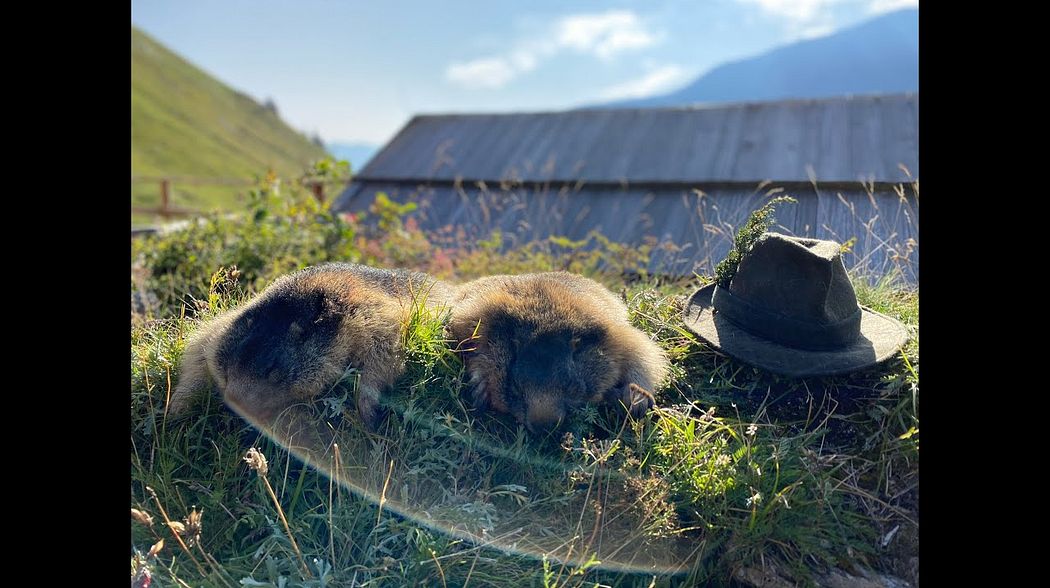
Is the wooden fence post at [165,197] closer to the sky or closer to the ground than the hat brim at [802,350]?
closer to the ground

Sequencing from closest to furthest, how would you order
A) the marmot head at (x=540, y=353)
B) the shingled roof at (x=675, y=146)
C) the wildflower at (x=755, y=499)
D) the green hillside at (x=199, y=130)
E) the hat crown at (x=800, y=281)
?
the wildflower at (x=755, y=499)
the marmot head at (x=540, y=353)
the hat crown at (x=800, y=281)
the shingled roof at (x=675, y=146)
the green hillside at (x=199, y=130)

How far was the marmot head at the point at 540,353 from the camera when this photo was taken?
3357mm

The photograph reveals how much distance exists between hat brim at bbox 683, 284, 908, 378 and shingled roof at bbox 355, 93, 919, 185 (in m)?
7.63

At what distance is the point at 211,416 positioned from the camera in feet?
12.0

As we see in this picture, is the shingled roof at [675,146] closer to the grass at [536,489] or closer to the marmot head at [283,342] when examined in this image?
the grass at [536,489]

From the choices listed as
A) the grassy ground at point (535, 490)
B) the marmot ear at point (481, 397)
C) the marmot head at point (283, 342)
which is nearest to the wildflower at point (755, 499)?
the grassy ground at point (535, 490)

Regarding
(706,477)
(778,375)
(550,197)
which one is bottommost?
(550,197)

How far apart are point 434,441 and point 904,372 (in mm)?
2754

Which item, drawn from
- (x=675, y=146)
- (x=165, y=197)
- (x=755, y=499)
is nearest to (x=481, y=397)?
(x=755, y=499)

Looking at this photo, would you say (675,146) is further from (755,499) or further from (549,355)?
(755,499)
